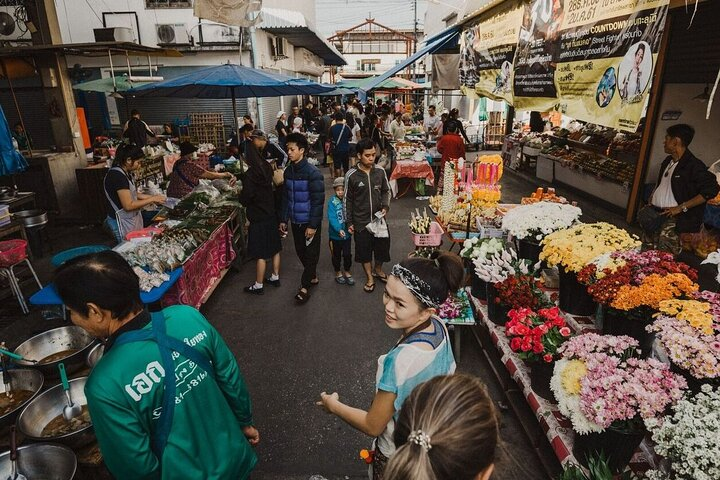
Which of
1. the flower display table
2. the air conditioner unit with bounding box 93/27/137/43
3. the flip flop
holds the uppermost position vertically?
the air conditioner unit with bounding box 93/27/137/43

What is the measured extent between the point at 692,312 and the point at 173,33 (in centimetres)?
1778

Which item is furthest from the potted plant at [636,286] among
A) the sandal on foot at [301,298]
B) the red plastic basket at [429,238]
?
the sandal on foot at [301,298]

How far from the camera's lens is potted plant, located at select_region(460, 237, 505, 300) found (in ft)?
15.0

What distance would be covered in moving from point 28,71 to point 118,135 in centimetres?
815

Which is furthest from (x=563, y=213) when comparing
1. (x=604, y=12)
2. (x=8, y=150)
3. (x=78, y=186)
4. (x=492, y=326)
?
(x=78, y=186)

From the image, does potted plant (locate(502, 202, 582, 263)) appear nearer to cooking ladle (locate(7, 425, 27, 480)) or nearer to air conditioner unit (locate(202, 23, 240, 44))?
cooking ladle (locate(7, 425, 27, 480))

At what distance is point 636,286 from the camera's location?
2867 millimetres

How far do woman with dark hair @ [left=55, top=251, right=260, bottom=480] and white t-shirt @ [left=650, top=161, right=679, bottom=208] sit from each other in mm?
5736

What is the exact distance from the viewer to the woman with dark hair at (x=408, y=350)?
1934mm

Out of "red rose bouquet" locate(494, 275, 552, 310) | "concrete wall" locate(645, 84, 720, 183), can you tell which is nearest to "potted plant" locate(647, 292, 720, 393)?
"red rose bouquet" locate(494, 275, 552, 310)

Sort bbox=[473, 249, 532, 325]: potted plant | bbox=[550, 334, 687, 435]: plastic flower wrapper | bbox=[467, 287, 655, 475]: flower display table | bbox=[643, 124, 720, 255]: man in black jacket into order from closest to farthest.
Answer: bbox=[550, 334, 687, 435]: plastic flower wrapper, bbox=[467, 287, 655, 475]: flower display table, bbox=[473, 249, 532, 325]: potted plant, bbox=[643, 124, 720, 255]: man in black jacket

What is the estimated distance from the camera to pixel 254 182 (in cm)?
583

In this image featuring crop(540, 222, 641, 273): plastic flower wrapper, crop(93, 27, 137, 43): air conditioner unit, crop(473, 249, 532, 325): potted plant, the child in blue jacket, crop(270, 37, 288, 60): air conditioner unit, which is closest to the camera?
crop(540, 222, 641, 273): plastic flower wrapper

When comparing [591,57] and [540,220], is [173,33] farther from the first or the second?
[540,220]
